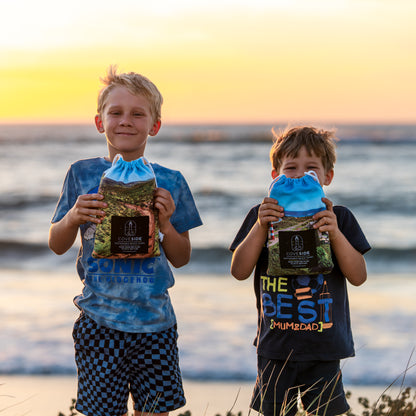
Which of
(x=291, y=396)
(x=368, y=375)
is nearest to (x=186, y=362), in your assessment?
(x=368, y=375)

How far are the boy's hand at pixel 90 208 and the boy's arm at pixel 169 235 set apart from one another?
23 centimetres

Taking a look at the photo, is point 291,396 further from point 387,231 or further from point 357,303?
point 387,231

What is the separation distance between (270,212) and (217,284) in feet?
17.3

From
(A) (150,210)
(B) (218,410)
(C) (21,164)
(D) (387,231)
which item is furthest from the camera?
(C) (21,164)

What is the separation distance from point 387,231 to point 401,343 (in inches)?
246

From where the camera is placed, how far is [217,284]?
7742 mm

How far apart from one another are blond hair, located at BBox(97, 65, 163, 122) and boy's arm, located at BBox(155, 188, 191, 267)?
0.49 meters

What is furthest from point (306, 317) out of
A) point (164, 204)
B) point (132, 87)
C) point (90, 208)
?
point (132, 87)

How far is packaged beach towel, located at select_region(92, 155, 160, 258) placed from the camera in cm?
247

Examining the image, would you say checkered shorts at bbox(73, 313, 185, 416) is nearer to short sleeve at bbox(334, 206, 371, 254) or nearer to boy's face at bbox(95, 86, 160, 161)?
boy's face at bbox(95, 86, 160, 161)

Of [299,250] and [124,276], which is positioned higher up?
[299,250]

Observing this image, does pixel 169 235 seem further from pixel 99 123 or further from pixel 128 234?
pixel 99 123

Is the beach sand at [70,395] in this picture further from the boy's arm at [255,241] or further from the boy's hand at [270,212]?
the boy's hand at [270,212]

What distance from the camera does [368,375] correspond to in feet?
16.4
